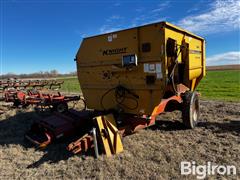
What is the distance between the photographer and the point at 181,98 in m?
5.37

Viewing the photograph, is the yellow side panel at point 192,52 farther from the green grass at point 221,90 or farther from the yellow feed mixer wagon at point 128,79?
the green grass at point 221,90

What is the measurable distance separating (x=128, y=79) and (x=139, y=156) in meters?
1.62

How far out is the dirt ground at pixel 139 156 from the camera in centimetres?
318

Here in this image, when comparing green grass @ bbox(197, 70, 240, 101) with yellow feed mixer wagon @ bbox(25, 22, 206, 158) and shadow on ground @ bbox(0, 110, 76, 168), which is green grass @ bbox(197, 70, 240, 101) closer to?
yellow feed mixer wagon @ bbox(25, 22, 206, 158)

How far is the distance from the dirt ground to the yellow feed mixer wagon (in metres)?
0.30

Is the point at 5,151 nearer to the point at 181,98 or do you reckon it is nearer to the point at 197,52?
the point at 181,98

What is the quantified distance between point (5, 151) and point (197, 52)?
18.7ft

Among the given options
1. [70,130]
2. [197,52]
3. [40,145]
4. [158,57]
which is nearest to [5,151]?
[40,145]

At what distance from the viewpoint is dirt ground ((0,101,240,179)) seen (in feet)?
10.4

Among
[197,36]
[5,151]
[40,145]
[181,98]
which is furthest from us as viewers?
[197,36]

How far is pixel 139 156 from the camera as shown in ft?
12.0

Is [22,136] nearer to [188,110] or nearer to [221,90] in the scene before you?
[188,110]

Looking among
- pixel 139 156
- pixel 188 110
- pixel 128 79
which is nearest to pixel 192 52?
pixel 188 110


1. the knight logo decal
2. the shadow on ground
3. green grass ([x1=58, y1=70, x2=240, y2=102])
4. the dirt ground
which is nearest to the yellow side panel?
the knight logo decal
